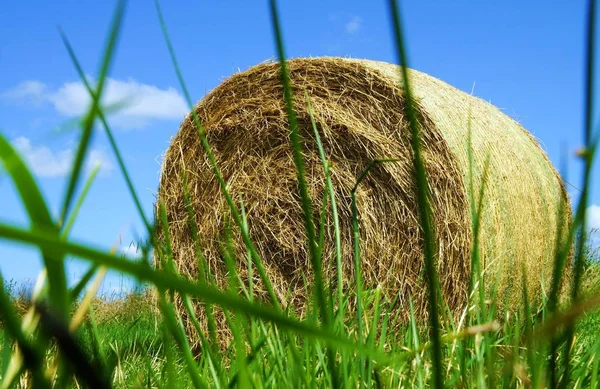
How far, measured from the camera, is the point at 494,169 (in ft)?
11.5

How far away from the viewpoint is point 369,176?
3.77 m

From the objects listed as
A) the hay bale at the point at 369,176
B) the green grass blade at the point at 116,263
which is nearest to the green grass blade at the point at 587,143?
the green grass blade at the point at 116,263

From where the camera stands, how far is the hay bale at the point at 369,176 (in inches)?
131

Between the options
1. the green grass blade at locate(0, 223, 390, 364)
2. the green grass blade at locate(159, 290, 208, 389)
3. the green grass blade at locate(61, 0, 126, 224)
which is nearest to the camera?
the green grass blade at locate(0, 223, 390, 364)

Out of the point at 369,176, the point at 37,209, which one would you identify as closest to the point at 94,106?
the point at 37,209

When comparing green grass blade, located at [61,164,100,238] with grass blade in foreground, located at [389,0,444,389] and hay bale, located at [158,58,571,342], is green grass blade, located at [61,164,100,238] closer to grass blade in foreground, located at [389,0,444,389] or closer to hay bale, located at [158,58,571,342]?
grass blade in foreground, located at [389,0,444,389]

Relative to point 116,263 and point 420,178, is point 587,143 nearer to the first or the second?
point 420,178

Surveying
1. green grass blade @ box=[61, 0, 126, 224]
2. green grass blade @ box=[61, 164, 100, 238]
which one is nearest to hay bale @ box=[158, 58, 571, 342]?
green grass blade @ box=[61, 164, 100, 238]

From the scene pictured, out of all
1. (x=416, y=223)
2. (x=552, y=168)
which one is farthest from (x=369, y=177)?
(x=552, y=168)

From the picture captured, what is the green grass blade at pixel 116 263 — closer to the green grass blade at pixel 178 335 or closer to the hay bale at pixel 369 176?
the green grass blade at pixel 178 335

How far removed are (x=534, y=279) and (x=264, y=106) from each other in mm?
1794

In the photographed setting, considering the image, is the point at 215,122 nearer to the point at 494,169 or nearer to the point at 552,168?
the point at 494,169

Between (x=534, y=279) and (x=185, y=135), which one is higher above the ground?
(x=185, y=135)

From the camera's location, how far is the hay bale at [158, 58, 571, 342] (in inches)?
131
